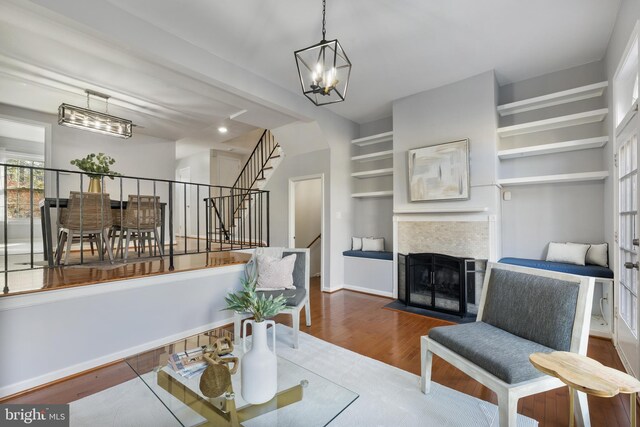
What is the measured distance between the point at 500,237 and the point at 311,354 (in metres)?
3.06

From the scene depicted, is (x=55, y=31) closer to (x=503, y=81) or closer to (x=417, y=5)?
(x=417, y=5)

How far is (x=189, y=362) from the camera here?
1870mm

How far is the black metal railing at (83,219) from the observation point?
3188 millimetres

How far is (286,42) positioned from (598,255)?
4263 millimetres

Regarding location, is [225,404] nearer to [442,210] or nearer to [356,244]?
[442,210]

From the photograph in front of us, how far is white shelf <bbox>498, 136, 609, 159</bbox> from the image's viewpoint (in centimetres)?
323

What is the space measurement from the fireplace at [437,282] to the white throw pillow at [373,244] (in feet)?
2.33

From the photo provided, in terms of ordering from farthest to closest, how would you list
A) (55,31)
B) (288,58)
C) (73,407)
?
(288,58) < (55,31) < (73,407)

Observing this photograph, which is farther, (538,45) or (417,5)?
(538,45)

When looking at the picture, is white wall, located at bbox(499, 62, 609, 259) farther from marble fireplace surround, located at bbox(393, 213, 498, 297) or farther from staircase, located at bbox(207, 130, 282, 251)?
staircase, located at bbox(207, 130, 282, 251)

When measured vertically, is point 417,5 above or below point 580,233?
above

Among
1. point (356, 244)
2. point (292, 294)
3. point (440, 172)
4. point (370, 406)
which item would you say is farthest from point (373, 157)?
point (370, 406)

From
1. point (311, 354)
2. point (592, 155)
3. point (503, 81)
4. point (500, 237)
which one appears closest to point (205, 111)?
point (311, 354)

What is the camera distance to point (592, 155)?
3.49 meters
